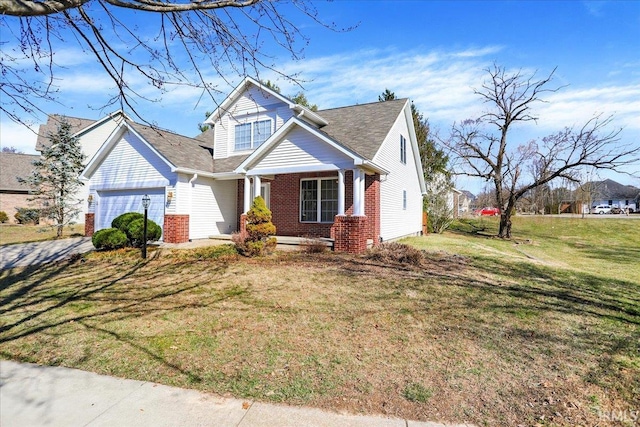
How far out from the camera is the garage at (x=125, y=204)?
46.7 ft

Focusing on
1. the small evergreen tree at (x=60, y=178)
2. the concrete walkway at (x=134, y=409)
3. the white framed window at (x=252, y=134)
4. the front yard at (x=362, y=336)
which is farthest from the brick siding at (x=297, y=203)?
the small evergreen tree at (x=60, y=178)

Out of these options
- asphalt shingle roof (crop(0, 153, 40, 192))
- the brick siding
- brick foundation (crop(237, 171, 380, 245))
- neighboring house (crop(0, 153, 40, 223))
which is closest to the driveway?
brick foundation (crop(237, 171, 380, 245))

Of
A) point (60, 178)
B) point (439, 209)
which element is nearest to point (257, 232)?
point (60, 178)

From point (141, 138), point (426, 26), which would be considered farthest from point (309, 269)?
point (141, 138)

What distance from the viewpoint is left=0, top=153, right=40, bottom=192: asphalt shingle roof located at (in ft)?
91.0

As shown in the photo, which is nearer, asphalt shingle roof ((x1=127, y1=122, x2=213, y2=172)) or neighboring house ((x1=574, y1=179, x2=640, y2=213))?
asphalt shingle roof ((x1=127, y1=122, x2=213, y2=172))

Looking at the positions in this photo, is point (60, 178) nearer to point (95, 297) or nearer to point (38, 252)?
point (38, 252)

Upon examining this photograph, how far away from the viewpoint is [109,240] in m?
11.3

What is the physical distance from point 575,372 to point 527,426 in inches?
53.4

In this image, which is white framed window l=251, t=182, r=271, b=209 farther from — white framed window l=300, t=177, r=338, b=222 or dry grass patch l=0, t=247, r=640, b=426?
dry grass patch l=0, t=247, r=640, b=426

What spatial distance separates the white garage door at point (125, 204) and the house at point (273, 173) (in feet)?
0.16

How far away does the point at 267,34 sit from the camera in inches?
208

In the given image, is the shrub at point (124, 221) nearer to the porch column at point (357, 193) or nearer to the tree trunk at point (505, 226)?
the porch column at point (357, 193)

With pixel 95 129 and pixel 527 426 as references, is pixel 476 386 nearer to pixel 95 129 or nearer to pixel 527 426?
pixel 527 426
